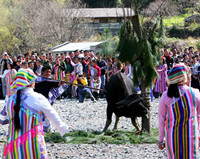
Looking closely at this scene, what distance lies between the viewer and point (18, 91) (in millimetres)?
5281

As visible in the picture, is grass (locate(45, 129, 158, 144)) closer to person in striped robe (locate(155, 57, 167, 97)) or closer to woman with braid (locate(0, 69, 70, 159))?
woman with braid (locate(0, 69, 70, 159))

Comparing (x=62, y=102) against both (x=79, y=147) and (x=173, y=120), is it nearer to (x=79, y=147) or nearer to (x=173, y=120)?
(x=79, y=147)

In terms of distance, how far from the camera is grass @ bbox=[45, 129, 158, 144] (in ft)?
29.9

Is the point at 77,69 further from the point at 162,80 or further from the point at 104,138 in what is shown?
the point at 104,138

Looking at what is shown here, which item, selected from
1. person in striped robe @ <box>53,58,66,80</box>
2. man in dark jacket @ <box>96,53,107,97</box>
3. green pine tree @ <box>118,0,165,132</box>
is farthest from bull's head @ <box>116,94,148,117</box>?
man in dark jacket @ <box>96,53,107,97</box>

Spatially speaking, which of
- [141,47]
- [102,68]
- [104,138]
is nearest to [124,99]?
[104,138]

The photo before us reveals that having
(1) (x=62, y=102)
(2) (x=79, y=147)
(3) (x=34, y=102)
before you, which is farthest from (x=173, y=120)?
(1) (x=62, y=102)

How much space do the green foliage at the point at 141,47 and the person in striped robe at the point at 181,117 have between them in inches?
170

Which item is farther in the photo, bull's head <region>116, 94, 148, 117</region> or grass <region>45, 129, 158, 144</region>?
bull's head <region>116, 94, 148, 117</region>

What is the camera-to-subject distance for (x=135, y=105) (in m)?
9.82

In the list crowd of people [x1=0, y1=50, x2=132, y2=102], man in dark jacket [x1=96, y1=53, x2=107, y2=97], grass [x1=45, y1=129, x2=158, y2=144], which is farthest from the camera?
man in dark jacket [x1=96, y1=53, x2=107, y2=97]

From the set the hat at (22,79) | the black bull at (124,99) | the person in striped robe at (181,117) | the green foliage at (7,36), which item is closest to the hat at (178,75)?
the person in striped robe at (181,117)

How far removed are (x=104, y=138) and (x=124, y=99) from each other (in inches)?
42.7

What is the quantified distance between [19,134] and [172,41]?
3950 centimetres
